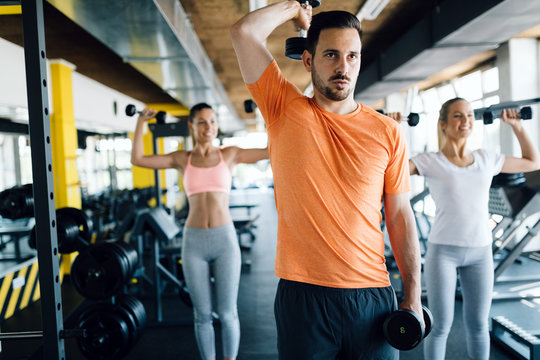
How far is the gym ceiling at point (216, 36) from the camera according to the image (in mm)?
2291

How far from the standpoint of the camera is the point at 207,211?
185cm

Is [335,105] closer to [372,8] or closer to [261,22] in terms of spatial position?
[261,22]

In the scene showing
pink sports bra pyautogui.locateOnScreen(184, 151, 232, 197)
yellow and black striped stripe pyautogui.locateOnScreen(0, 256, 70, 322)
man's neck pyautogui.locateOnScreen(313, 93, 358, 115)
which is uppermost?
man's neck pyautogui.locateOnScreen(313, 93, 358, 115)

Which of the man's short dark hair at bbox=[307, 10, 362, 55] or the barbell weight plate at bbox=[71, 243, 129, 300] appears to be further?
the barbell weight plate at bbox=[71, 243, 129, 300]

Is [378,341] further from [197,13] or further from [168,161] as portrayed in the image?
[197,13]

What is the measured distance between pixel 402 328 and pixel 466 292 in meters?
0.90

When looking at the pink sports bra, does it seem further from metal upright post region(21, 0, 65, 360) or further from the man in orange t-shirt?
the man in orange t-shirt

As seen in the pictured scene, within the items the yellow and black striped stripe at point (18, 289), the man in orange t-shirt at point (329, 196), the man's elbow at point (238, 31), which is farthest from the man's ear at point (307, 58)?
the yellow and black striped stripe at point (18, 289)

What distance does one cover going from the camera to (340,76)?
89cm

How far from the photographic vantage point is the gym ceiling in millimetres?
2291

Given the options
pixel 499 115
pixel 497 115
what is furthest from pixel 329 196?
pixel 497 115

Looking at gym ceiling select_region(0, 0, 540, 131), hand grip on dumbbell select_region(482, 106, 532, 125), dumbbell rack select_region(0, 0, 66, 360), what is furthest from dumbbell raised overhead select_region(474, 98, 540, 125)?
dumbbell rack select_region(0, 0, 66, 360)

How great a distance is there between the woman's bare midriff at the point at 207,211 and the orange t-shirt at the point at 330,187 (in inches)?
37.3

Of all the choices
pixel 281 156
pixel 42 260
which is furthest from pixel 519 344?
pixel 42 260
